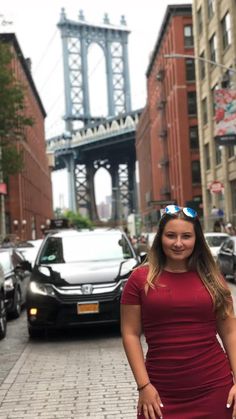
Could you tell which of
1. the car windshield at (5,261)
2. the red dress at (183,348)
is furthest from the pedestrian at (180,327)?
the car windshield at (5,261)

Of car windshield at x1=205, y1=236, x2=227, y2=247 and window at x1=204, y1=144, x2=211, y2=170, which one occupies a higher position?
window at x1=204, y1=144, x2=211, y2=170

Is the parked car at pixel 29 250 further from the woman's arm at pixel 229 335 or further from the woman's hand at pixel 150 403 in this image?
the woman's hand at pixel 150 403

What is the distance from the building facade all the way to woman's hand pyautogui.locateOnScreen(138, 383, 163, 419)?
34.0 meters

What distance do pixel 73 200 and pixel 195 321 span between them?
164250mm

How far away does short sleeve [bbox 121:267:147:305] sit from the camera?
9.52ft

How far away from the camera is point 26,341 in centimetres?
1007

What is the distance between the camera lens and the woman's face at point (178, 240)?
295cm

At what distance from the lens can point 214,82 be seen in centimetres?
4597

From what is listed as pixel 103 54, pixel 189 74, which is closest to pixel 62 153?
pixel 103 54

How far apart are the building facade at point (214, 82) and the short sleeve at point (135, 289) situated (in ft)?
110

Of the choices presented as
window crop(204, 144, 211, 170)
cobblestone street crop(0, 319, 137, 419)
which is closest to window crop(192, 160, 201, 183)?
window crop(204, 144, 211, 170)

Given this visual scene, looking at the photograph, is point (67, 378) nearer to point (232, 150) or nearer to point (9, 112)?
point (9, 112)

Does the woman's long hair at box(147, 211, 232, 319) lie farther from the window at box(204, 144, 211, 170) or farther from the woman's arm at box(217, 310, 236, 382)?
the window at box(204, 144, 211, 170)

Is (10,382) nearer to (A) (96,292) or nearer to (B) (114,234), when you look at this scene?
(A) (96,292)
